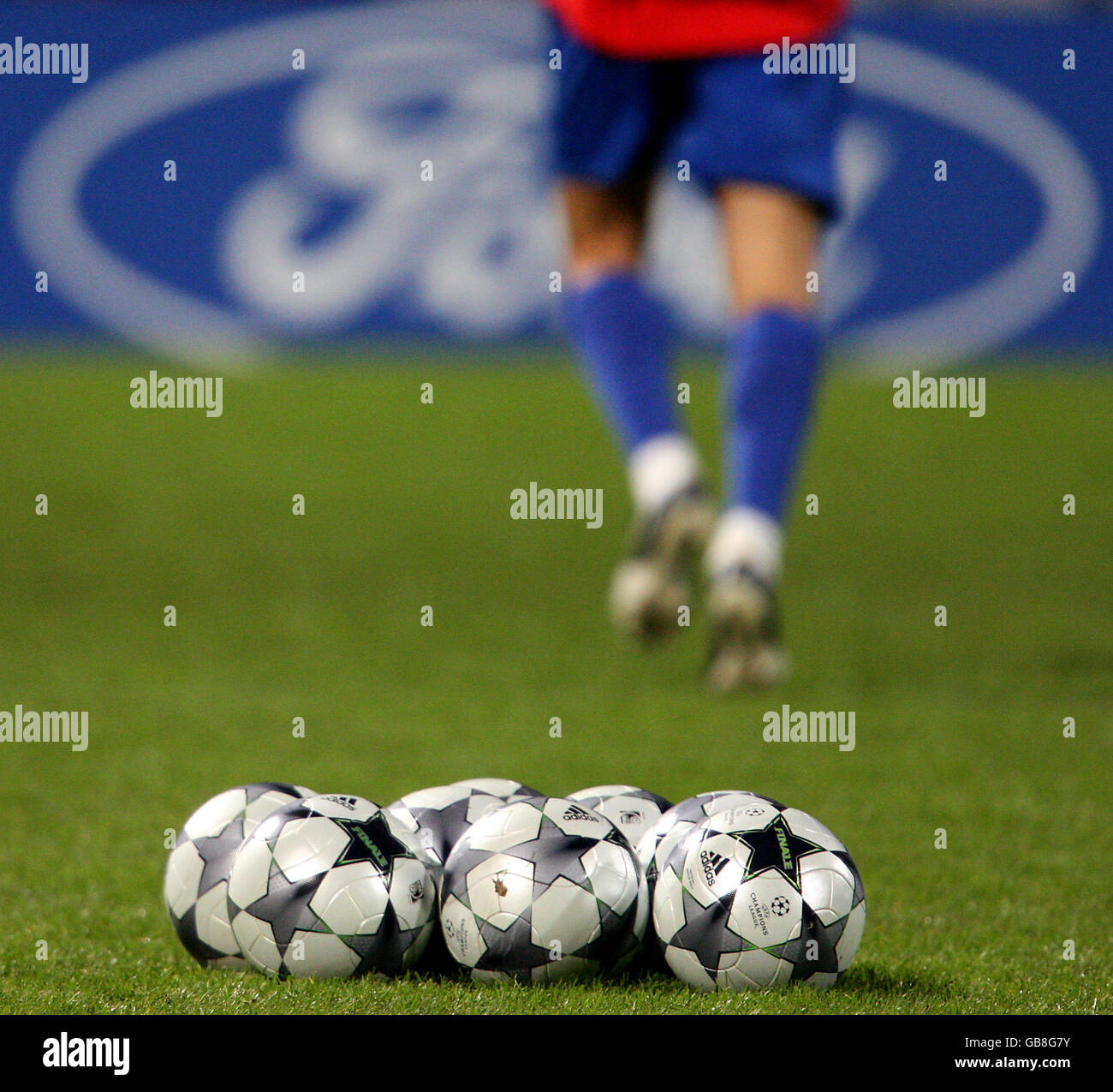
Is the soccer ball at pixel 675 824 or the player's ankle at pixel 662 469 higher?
the player's ankle at pixel 662 469

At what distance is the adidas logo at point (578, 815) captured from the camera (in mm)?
2287

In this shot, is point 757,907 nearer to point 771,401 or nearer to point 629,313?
point 771,401

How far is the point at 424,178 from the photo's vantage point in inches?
460

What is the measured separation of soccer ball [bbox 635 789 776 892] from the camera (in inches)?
90.4

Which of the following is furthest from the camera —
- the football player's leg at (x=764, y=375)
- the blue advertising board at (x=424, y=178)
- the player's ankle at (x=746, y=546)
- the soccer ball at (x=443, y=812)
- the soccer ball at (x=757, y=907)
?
the blue advertising board at (x=424, y=178)

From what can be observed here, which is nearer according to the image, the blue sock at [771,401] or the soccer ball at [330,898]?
the soccer ball at [330,898]

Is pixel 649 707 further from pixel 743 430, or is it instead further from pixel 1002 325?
pixel 1002 325

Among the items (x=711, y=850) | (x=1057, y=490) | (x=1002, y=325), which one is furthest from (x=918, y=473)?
(x=711, y=850)

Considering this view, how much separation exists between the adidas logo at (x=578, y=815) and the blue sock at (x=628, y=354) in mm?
2217

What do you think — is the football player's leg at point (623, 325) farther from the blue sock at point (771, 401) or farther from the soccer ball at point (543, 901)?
the soccer ball at point (543, 901)

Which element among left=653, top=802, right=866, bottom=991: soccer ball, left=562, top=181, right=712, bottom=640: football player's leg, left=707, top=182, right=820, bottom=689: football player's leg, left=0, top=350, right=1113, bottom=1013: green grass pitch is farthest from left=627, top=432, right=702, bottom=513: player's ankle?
left=653, top=802, right=866, bottom=991: soccer ball

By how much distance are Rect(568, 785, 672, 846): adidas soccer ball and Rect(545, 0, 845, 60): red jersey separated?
7.64 feet

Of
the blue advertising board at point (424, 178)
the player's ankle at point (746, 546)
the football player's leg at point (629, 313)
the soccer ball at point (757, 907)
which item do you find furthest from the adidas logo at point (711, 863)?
the blue advertising board at point (424, 178)

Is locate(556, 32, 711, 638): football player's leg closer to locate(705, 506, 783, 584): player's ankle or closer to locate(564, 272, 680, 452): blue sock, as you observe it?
locate(564, 272, 680, 452): blue sock
